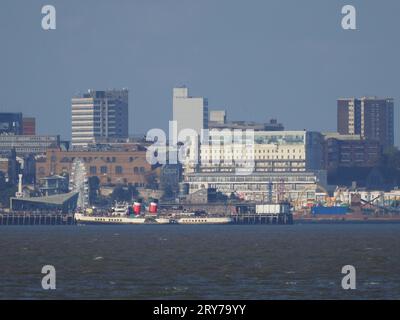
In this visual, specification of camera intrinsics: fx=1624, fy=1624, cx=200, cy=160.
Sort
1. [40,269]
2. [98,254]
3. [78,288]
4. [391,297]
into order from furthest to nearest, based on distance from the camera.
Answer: [98,254], [40,269], [78,288], [391,297]

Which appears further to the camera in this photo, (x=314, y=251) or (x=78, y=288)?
(x=314, y=251)

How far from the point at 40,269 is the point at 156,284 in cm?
1461

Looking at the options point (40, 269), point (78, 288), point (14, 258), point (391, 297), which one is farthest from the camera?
point (14, 258)
